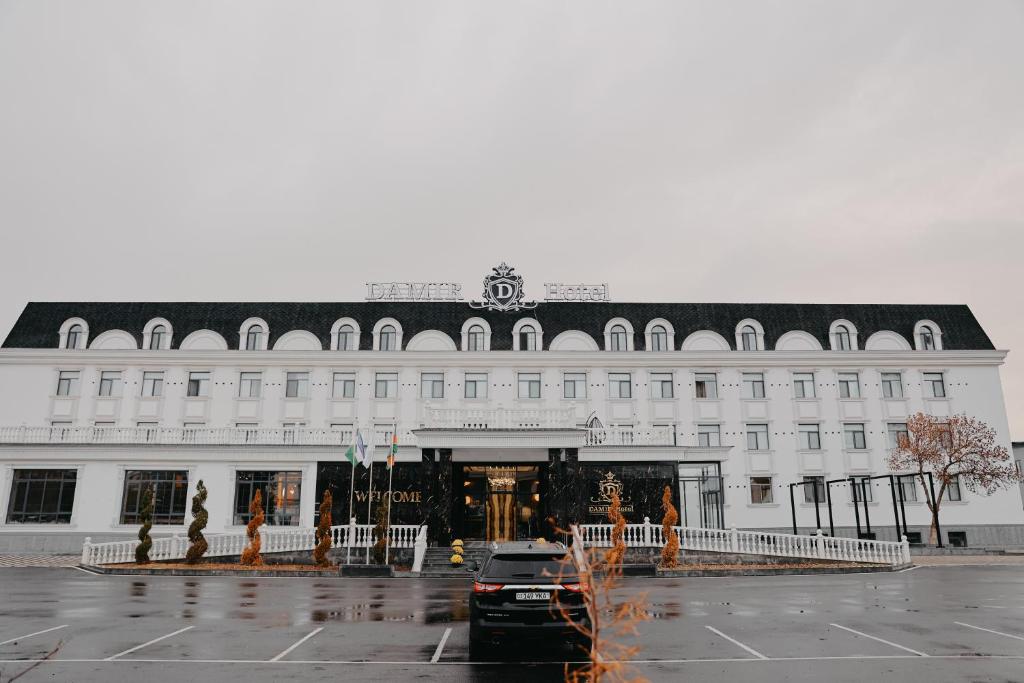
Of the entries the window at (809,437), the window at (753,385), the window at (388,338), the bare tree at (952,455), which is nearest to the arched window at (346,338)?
the window at (388,338)

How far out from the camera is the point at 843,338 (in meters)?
42.4

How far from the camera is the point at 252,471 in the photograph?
112 ft

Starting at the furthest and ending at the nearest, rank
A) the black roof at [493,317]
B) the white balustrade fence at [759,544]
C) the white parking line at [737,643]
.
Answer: the black roof at [493,317] < the white balustrade fence at [759,544] < the white parking line at [737,643]

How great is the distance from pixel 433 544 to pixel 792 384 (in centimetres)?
2415

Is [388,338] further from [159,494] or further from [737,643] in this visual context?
[737,643]

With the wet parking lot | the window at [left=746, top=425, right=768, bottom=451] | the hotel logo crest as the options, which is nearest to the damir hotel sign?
the hotel logo crest

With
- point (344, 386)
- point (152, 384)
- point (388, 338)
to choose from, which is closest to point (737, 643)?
point (344, 386)

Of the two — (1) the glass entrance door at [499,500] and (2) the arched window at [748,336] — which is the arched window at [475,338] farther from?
(2) the arched window at [748,336]

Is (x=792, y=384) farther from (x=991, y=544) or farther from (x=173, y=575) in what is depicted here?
(x=173, y=575)

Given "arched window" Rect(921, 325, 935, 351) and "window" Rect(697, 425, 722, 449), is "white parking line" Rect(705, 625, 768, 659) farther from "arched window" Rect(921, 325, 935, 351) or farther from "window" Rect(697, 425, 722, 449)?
"arched window" Rect(921, 325, 935, 351)

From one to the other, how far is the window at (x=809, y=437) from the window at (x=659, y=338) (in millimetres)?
9046

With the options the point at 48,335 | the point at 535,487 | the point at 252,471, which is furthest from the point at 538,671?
the point at 48,335

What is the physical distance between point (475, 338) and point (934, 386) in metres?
27.6

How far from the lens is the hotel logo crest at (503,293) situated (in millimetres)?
43000
